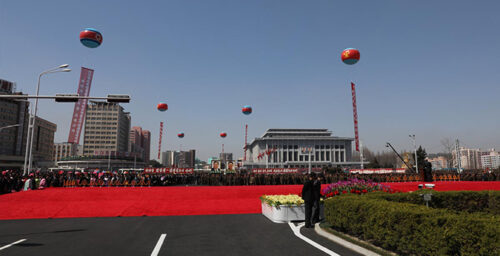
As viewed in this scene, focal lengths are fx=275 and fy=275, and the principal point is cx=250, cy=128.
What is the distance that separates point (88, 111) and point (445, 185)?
489ft

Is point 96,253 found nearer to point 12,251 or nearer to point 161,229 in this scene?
point 12,251

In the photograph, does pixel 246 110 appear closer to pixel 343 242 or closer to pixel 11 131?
pixel 343 242

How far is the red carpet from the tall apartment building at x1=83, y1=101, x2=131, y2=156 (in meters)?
131

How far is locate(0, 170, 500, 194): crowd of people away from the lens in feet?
70.8

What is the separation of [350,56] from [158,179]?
72.2ft

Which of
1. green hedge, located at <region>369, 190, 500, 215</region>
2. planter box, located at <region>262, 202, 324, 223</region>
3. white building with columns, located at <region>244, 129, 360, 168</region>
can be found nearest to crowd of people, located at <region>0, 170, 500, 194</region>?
green hedge, located at <region>369, 190, 500, 215</region>

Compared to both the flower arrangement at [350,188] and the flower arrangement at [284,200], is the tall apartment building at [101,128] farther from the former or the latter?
the flower arrangement at [350,188]

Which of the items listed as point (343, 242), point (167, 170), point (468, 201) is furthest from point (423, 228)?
point (167, 170)

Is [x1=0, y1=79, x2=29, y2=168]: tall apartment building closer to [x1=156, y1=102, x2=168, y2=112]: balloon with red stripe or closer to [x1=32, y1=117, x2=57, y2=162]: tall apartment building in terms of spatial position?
[x1=32, y1=117, x2=57, y2=162]: tall apartment building

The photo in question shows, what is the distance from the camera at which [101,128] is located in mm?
137375

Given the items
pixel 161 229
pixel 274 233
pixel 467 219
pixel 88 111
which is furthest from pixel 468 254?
pixel 88 111

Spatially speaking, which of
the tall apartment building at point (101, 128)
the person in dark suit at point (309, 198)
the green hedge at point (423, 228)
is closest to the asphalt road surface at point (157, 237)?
the person in dark suit at point (309, 198)

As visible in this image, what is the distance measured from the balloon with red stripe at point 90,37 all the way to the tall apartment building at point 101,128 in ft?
426

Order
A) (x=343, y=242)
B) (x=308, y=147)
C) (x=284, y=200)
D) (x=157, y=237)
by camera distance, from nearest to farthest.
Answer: (x=343, y=242), (x=157, y=237), (x=284, y=200), (x=308, y=147)
